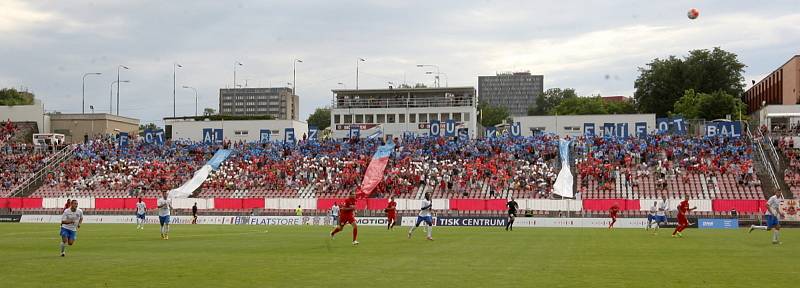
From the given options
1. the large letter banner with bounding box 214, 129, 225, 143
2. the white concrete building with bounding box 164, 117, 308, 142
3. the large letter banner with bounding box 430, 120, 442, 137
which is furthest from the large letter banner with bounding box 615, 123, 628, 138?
the large letter banner with bounding box 214, 129, 225, 143

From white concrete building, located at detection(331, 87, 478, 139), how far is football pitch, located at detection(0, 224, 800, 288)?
6886 cm

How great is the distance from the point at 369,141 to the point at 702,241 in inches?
2037

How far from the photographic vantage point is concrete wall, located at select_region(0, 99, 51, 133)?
4274 inches

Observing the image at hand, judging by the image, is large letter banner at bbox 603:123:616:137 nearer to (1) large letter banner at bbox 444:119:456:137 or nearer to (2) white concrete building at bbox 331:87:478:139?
(1) large letter banner at bbox 444:119:456:137

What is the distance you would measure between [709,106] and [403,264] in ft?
342

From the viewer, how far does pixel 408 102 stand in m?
106

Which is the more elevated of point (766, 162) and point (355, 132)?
point (355, 132)

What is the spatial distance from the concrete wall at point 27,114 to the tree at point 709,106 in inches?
3316

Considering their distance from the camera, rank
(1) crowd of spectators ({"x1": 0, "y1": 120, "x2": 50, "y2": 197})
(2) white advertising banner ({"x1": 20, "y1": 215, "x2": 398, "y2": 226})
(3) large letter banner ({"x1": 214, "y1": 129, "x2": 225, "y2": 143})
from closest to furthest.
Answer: (2) white advertising banner ({"x1": 20, "y1": 215, "x2": 398, "y2": 226}), (1) crowd of spectators ({"x1": 0, "y1": 120, "x2": 50, "y2": 197}), (3) large letter banner ({"x1": 214, "y1": 129, "x2": 225, "y2": 143})

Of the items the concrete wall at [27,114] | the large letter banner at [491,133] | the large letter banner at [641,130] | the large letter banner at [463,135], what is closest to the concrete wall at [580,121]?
the large letter banner at [463,135]

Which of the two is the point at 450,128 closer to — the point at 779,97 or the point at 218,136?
the point at 218,136

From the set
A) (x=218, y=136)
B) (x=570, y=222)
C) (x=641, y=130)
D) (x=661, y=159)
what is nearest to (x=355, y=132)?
(x=218, y=136)

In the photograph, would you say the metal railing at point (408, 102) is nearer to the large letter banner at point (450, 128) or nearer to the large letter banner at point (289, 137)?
the large letter banner at point (289, 137)

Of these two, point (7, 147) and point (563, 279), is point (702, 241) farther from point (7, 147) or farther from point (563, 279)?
point (7, 147)
